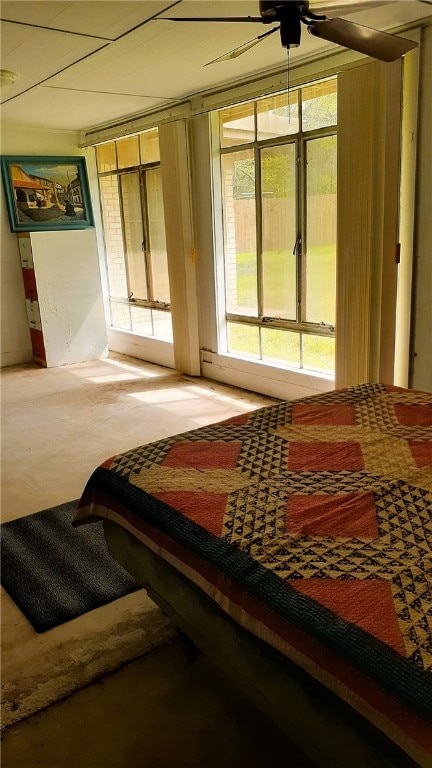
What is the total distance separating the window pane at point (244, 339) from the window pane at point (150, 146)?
2006 millimetres

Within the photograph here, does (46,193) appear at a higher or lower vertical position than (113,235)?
higher

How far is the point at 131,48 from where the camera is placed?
140 inches

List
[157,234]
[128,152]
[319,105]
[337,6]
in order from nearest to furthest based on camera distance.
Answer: [337,6]
[319,105]
[157,234]
[128,152]

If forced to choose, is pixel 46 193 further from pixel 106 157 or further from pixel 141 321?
pixel 141 321

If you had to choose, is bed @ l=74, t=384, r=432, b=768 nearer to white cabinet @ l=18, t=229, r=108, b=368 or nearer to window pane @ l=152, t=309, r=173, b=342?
window pane @ l=152, t=309, r=173, b=342

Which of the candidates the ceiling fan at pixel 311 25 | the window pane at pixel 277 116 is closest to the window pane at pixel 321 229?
the window pane at pixel 277 116

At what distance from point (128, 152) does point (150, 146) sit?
1.46 feet

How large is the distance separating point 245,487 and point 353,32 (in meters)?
1.81

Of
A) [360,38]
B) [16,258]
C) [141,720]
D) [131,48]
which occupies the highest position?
[131,48]

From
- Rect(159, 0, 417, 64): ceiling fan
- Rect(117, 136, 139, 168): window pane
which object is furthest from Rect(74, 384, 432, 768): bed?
Rect(117, 136, 139, 168): window pane

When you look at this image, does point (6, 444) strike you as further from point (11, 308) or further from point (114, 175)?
point (114, 175)

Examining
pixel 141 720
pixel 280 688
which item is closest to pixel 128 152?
pixel 141 720

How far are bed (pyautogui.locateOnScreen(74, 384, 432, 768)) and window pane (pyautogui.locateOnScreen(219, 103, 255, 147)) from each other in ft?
10.8

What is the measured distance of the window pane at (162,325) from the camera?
6.30m
